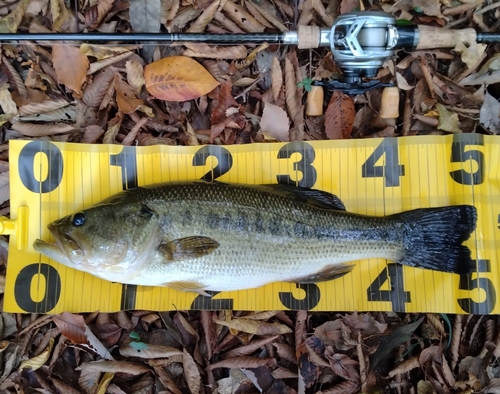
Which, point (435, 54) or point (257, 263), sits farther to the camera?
point (435, 54)

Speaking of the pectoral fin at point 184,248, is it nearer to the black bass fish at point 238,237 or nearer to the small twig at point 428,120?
the black bass fish at point 238,237

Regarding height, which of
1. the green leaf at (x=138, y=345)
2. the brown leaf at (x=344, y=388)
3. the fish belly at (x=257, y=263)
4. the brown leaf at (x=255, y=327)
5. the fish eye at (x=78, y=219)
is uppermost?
the fish eye at (x=78, y=219)

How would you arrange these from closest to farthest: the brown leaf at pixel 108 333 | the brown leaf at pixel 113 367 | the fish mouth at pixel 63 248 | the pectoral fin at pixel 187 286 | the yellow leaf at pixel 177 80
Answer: the fish mouth at pixel 63 248 < the pectoral fin at pixel 187 286 < the brown leaf at pixel 113 367 < the brown leaf at pixel 108 333 < the yellow leaf at pixel 177 80

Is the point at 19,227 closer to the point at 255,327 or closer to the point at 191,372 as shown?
the point at 191,372

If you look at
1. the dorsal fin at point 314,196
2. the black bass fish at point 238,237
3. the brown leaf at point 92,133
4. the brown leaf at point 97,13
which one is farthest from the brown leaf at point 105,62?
the dorsal fin at point 314,196

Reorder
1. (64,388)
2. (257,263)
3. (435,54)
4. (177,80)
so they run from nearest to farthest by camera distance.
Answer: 1. (257,263)
2. (64,388)
3. (177,80)
4. (435,54)

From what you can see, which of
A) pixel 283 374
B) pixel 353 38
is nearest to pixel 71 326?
pixel 283 374
